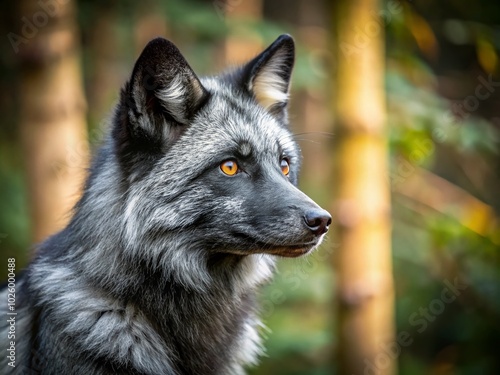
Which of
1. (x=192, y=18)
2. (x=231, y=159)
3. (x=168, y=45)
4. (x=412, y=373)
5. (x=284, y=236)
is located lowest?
(x=412, y=373)

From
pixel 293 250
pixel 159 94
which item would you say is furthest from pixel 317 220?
pixel 159 94

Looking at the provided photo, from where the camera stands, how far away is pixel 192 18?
25.4 ft

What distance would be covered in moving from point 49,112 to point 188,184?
263 centimetres

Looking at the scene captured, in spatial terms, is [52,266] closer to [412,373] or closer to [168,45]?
[168,45]

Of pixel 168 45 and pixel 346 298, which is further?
pixel 346 298

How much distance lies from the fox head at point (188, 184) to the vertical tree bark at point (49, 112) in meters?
2.09

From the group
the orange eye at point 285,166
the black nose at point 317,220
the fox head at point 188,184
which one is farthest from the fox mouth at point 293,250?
the orange eye at point 285,166

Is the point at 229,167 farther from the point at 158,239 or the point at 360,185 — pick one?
the point at 360,185

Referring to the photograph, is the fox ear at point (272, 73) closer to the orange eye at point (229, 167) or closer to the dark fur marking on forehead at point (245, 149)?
the dark fur marking on forehead at point (245, 149)

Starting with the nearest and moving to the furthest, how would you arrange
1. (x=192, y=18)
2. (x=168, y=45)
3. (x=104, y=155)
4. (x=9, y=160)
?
(x=168, y=45) < (x=104, y=155) < (x=192, y=18) < (x=9, y=160)

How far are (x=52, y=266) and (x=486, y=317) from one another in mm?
6604

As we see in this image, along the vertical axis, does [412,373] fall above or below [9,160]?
below

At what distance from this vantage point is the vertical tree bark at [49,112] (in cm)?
513

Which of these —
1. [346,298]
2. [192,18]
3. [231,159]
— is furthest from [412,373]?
[231,159]
